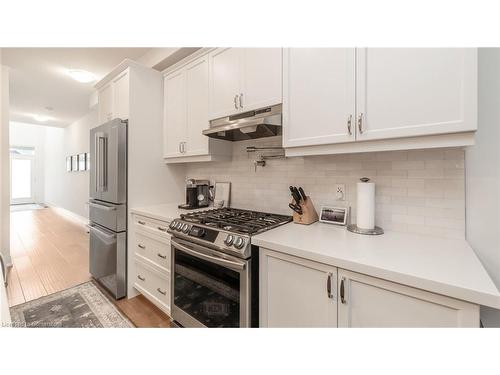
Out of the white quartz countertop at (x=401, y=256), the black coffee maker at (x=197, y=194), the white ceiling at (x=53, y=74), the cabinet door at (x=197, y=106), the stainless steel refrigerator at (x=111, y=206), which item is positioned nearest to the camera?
the white quartz countertop at (x=401, y=256)

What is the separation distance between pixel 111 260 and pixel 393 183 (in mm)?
2605

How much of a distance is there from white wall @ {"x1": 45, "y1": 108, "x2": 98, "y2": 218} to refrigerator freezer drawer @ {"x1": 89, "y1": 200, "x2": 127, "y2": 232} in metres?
3.63

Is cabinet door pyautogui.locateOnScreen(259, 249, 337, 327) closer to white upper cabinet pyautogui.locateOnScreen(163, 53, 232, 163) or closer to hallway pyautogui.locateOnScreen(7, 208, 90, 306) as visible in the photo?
white upper cabinet pyautogui.locateOnScreen(163, 53, 232, 163)

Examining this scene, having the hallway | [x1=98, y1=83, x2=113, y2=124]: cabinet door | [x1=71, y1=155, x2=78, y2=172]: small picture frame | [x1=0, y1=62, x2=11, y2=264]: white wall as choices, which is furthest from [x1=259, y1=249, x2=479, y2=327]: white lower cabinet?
[x1=71, y1=155, x2=78, y2=172]: small picture frame

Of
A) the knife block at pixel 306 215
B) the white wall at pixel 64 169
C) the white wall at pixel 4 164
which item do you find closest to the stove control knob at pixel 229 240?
the knife block at pixel 306 215

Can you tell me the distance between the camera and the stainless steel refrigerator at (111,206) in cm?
212

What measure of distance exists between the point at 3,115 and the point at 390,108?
14.6 feet

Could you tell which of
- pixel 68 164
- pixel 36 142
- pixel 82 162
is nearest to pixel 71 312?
pixel 82 162

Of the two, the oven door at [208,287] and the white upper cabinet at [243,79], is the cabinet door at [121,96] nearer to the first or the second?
the white upper cabinet at [243,79]

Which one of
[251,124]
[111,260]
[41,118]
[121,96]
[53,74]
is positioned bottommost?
[111,260]

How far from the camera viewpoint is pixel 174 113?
230 centimetres

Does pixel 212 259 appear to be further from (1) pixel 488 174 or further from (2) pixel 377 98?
(1) pixel 488 174

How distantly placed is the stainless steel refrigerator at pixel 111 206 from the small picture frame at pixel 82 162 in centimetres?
373

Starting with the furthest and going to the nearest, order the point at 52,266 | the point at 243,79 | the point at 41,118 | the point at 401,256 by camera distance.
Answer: the point at 41,118 → the point at 52,266 → the point at 243,79 → the point at 401,256
